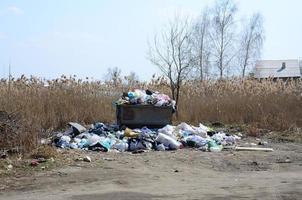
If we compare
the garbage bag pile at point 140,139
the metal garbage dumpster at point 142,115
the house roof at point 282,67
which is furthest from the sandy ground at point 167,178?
the house roof at point 282,67

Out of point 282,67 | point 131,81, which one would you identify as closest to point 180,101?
point 131,81

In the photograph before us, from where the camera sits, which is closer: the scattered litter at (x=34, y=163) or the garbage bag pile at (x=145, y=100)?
the scattered litter at (x=34, y=163)

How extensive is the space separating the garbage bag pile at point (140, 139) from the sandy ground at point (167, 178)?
0.63 meters

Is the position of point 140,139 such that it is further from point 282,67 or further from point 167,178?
point 282,67

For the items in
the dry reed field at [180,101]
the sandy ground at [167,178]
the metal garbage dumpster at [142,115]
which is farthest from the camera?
the dry reed field at [180,101]

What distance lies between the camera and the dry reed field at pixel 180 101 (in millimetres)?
17188

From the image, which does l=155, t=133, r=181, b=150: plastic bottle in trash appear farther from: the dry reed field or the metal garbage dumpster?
the dry reed field

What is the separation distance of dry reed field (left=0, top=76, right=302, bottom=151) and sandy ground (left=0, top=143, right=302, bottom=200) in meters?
4.97

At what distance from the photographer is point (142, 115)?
15.6m

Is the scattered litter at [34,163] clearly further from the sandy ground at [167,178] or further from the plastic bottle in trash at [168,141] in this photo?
the plastic bottle in trash at [168,141]

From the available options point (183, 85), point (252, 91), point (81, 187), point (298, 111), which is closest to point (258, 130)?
point (298, 111)

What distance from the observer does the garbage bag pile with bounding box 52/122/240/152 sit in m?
13.2

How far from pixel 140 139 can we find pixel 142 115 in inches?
84.4

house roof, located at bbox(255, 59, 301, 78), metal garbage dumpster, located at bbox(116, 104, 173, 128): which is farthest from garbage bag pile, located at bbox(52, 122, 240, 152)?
house roof, located at bbox(255, 59, 301, 78)
